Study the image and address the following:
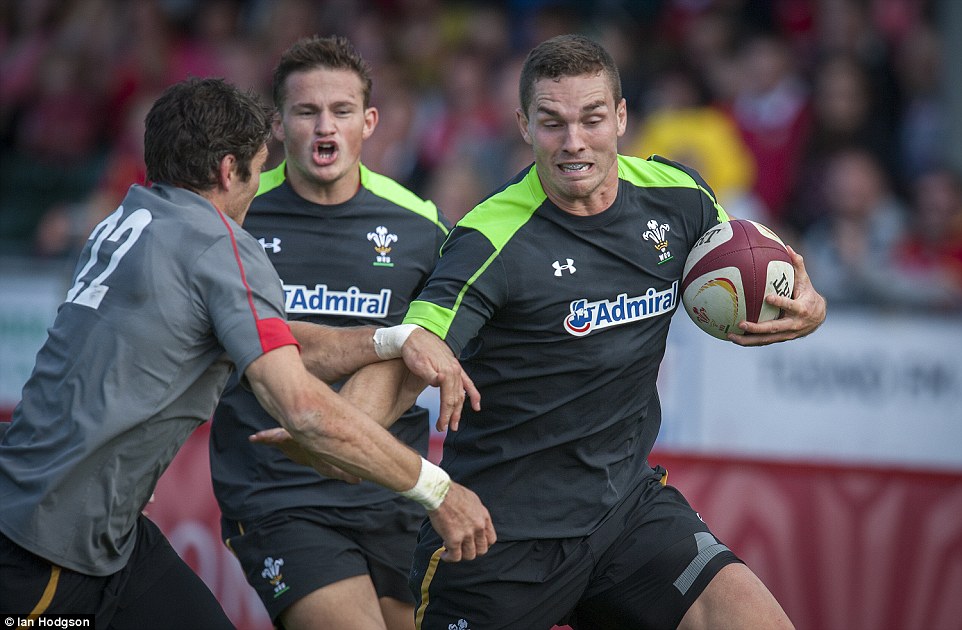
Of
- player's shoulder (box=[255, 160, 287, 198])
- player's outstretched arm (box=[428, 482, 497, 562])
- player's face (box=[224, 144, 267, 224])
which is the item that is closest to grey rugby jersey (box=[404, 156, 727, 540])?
player's outstretched arm (box=[428, 482, 497, 562])

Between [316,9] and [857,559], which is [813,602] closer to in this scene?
[857,559]

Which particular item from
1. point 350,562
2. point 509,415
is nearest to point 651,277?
point 509,415

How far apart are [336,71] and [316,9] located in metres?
8.12

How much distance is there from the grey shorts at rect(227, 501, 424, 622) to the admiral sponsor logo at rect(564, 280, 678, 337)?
148 cm

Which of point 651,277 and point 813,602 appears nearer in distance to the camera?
point 651,277

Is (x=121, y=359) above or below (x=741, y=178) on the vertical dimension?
below

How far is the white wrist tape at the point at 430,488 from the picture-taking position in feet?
15.0

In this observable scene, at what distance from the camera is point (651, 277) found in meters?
5.17

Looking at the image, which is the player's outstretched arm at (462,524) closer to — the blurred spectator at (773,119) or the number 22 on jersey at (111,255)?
the number 22 on jersey at (111,255)

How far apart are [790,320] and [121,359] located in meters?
2.54

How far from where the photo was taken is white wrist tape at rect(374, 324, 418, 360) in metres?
4.77

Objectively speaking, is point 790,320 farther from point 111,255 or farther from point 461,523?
point 111,255

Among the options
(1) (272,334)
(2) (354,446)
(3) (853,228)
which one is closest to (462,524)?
(2) (354,446)

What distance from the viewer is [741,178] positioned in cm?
1095
